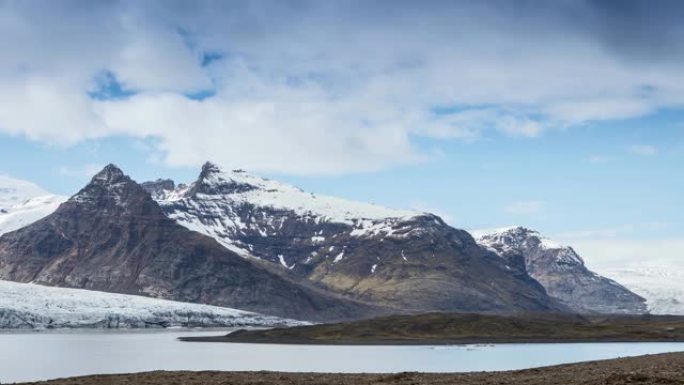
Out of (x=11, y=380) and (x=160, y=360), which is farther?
(x=160, y=360)

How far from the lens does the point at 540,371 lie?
58.3m

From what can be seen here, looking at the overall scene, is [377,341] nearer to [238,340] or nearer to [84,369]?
[238,340]

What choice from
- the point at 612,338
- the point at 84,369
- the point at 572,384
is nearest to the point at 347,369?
the point at 84,369

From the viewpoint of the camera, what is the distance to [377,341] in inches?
7569

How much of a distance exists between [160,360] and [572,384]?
226ft

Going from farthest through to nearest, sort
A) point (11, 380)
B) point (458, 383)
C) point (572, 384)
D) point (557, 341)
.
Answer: point (557, 341) → point (11, 380) → point (458, 383) → point (572, 384)

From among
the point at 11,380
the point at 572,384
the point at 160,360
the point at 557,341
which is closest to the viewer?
the point at 572,384

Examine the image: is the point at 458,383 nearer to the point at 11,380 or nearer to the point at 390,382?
the point at 390,382

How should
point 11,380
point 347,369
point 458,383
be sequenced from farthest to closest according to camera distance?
point 347,369
point 11,380
point 458,383

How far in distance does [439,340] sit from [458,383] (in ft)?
488

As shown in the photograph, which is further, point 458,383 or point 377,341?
point 377,341

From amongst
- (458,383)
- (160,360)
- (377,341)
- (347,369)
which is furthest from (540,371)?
(377,341)

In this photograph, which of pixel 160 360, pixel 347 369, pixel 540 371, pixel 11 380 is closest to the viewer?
pixel 540 371

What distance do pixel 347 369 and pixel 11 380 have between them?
104 ft
